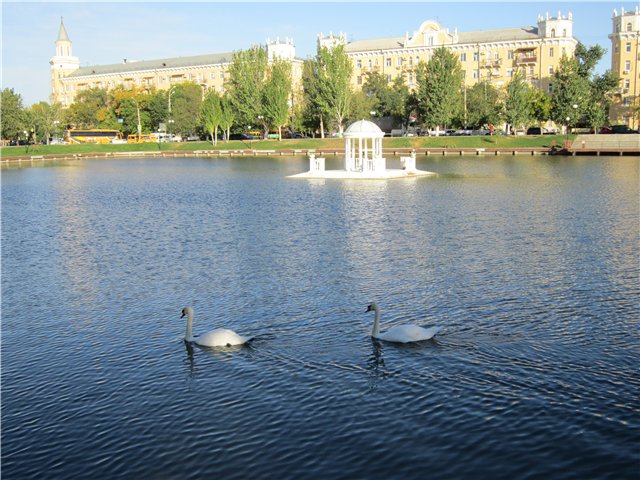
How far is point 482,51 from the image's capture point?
389ft

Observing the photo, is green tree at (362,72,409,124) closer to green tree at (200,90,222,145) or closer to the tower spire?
green tree at (200,90,222,145)

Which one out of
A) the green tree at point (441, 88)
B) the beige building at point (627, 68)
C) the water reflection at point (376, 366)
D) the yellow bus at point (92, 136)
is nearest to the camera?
the water reflection at point (376, 366)

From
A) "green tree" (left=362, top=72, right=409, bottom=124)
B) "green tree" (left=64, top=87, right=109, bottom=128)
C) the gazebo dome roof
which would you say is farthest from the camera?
"green tree" (left=64, top=87, right=109, bottom=128)

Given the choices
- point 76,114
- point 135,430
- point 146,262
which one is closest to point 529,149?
point 146,262

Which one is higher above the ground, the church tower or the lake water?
the church tower

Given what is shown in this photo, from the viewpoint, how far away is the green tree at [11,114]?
358ft

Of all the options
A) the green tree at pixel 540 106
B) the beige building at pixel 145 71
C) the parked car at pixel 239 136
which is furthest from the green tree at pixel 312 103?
the green tree at pixel 540 106

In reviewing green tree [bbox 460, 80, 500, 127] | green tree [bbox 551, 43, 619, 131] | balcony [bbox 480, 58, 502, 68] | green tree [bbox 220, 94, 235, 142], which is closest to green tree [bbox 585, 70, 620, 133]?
green tree [bbox 551, 43, 619, 131]

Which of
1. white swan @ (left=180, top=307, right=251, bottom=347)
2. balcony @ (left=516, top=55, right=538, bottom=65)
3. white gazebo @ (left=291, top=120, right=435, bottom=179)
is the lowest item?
white swan @ (left=180, top=307, right=251, bottom=347)

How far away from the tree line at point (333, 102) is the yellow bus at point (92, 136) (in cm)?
250

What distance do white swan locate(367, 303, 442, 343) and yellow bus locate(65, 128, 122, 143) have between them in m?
116

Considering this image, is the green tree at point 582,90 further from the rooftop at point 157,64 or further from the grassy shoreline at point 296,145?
the rooftop at point 157,64

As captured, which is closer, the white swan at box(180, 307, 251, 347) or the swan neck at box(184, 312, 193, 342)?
the white swan at box(180, 307, 251, 347)

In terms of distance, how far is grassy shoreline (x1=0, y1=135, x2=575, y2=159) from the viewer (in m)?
90.4
